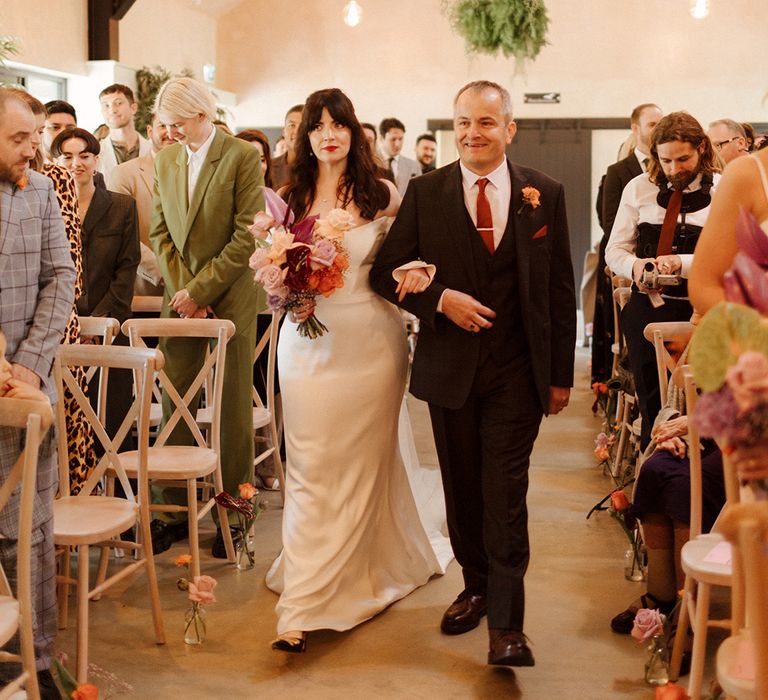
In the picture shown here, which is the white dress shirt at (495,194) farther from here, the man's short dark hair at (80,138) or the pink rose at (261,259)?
the man's short dark hair at (80,138)

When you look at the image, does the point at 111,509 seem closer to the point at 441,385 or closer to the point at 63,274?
the point at 63,274

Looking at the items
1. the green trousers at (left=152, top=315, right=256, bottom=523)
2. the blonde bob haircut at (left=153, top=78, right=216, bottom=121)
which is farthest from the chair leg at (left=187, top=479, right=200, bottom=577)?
the blonde bob haircut at (left=153, top=78, right=216, bottom=121)

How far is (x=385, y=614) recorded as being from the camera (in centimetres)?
411

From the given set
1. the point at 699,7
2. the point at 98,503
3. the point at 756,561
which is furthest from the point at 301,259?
the point at 699,7

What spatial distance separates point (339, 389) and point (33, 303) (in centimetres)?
112

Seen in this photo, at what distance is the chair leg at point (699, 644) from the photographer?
298 cm

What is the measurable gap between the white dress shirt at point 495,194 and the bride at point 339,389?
0.48 meters

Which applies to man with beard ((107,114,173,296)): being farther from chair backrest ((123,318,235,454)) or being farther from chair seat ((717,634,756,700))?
chair seat ((717,634,756,700))

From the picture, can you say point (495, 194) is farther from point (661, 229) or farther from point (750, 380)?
point (750, 380)

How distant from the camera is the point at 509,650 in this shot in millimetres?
3449

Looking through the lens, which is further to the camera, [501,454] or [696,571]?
[501,454]

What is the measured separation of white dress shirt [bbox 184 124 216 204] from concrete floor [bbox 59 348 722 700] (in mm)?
1637

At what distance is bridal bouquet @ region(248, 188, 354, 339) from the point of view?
3629mm

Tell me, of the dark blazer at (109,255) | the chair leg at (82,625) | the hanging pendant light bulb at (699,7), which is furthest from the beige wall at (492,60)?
the chair leg at (82,625)
